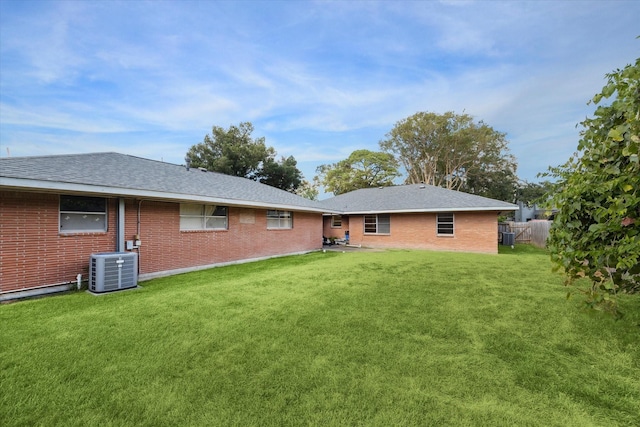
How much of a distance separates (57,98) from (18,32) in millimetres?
5002

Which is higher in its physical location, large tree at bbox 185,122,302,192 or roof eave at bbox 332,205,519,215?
large tree at bbox 185,122,302,192

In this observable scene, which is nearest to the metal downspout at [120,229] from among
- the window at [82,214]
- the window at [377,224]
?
the window at [82,214]

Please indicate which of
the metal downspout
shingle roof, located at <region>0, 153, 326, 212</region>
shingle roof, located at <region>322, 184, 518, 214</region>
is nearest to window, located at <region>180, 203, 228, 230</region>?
shingle roof, located at <region>0, 153, 326, 212</region>

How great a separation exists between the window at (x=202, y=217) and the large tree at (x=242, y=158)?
20713 mm

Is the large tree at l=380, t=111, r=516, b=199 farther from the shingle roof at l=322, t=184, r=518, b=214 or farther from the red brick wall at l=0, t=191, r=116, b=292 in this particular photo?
the red brick wall at l=0, t=191, r=116, b=292

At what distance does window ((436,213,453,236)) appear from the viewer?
16.0 metres

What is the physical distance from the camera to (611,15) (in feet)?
25.2

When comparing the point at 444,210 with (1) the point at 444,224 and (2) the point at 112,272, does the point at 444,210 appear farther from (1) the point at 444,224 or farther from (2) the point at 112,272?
(2) the point at 112,272

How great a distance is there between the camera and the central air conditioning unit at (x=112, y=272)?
648cm

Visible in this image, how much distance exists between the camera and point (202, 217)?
10.0 meters

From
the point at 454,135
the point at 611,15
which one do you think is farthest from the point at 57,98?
the point at 454,135

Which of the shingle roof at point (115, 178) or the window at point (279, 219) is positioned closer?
the shingle roof at point (115, 178)

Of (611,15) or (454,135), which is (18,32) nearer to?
(611,15)

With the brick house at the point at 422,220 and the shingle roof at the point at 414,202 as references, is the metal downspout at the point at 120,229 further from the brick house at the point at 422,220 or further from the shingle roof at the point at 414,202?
the shingle roof at the point at 414,202
